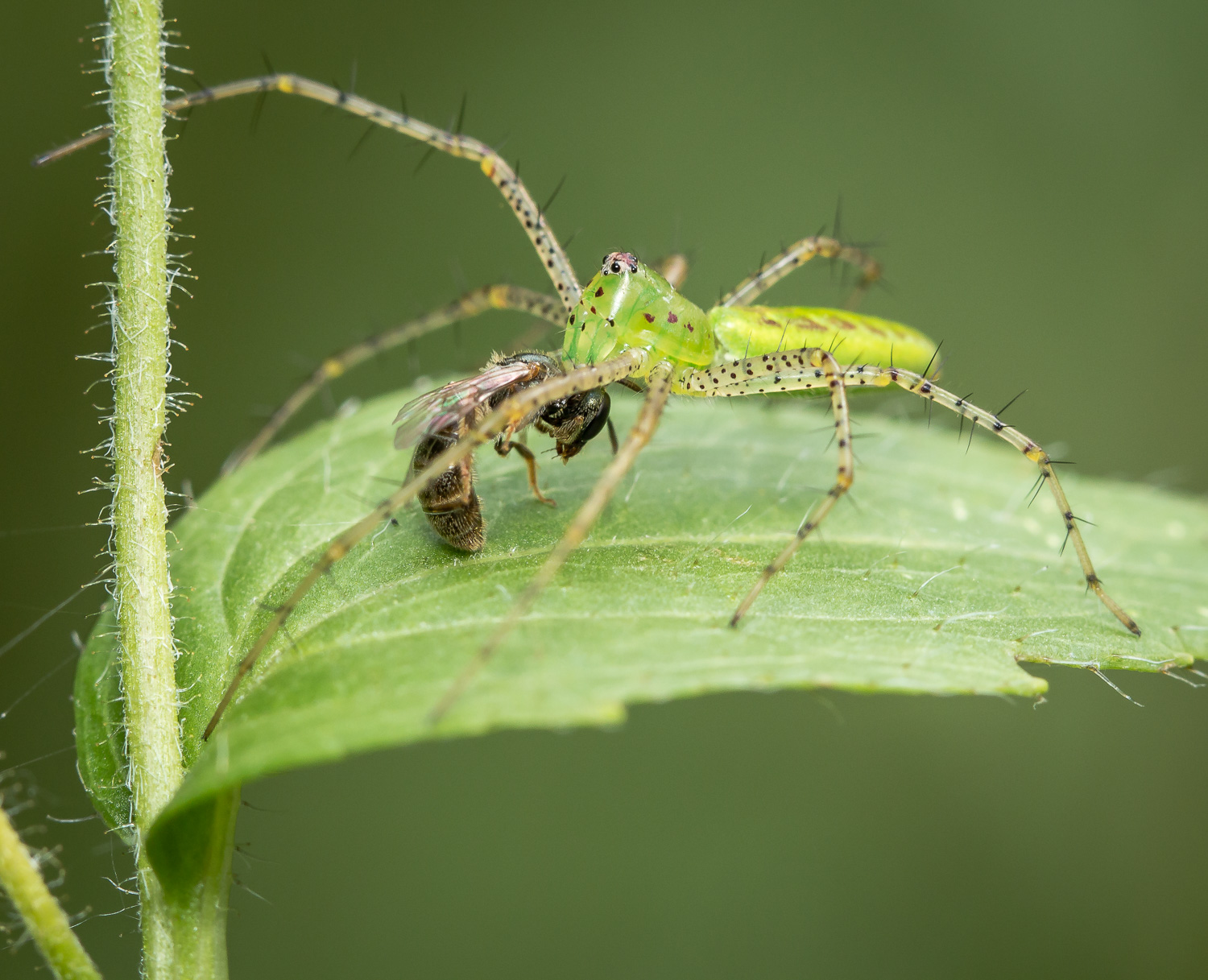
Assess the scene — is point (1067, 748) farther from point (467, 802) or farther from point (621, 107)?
point (621, 107)

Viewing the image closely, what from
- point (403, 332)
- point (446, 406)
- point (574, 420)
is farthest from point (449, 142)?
point (446, 406)

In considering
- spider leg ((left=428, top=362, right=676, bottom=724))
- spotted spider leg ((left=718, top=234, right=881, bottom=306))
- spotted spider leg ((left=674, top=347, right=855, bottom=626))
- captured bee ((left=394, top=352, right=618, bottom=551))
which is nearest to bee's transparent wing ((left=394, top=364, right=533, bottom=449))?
captured bee ((left=394, top=352, right=618, bottom=551))

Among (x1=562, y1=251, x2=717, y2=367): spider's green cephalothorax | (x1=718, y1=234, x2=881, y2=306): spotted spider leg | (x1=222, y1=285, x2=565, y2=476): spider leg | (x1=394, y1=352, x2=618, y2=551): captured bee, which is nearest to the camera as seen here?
(x1=394, y1=352, x2=618, y2=551): captured bee

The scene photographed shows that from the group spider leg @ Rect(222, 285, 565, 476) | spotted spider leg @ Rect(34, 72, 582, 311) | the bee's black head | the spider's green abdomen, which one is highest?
spotted spider leg @ Rect(34, 72, 582, 311)

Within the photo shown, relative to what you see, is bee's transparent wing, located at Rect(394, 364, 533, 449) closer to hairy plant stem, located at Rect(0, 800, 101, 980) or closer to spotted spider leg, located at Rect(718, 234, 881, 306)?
hairy plant stem, located at Rect(0, 800, 101, 980)

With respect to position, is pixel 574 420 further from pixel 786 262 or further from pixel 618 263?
pixel 786 262

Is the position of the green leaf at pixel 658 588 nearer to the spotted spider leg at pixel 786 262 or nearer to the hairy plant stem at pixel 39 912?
the hairy plant stem at pixel 39 912

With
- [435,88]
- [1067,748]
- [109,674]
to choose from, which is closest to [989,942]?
[1067,748]
